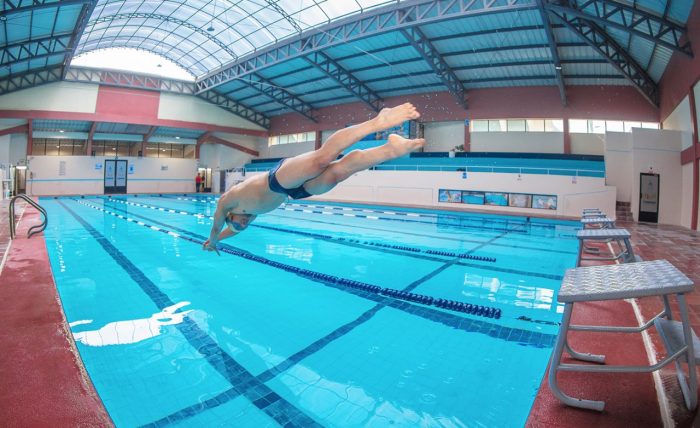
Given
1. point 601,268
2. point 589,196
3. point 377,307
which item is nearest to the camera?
point 601,268

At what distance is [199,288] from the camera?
421 cm

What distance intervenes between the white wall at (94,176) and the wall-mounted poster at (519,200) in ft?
69.6

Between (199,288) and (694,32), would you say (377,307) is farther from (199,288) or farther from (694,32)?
(694,32)

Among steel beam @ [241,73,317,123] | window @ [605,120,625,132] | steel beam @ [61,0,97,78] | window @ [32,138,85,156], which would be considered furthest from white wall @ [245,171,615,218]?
window @ [32,138,85,156]

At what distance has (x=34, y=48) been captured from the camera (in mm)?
14359

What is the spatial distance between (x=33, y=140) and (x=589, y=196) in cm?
2914

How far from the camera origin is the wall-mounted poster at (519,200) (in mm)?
14711

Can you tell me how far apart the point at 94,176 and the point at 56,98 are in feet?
16.1

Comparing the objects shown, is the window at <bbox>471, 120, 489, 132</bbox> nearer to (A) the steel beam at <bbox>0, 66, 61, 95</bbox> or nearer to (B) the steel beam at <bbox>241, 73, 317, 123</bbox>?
(B) the steel beam at <bbox>241, 73, 317, 123</bbox>

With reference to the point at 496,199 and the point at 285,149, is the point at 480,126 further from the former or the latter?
the point at 285,149

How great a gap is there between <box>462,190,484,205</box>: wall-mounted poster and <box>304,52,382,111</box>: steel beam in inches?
318

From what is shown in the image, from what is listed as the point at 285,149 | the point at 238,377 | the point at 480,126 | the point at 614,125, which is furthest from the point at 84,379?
the point at 285,149

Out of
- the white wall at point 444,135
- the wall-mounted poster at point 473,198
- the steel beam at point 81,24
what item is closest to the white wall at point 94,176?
the steel beam at point 81,24

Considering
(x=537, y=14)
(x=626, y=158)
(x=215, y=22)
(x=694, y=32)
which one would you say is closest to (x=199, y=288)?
(x=694, y=32)
